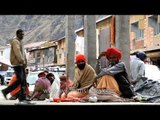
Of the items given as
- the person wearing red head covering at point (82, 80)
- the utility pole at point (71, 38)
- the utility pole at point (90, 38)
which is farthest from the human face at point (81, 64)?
the utility pole at point (71, 38)

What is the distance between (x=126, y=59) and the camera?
13.8m

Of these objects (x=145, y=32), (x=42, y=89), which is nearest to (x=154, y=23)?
(x=145, y=32)

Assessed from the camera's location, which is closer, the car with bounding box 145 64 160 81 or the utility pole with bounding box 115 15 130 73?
the car with bounding box 145 64 160 81

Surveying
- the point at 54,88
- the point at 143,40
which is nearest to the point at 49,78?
the point at 54,88

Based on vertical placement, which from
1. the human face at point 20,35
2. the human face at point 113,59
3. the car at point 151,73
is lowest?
the car at point 151,73

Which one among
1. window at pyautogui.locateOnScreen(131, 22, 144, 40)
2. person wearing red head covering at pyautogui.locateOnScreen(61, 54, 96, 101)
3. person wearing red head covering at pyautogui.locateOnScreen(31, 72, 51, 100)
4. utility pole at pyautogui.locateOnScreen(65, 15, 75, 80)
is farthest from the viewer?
window at pyautogui.locateOnScreen(131, 22, 144, 40)

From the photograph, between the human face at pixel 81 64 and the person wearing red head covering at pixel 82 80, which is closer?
the person wearing red head covering at pixel 82 80

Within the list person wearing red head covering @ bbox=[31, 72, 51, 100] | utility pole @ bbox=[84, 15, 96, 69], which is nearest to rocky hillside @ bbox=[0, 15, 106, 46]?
utility pole @ bbox=[84, 15, 96, 69]

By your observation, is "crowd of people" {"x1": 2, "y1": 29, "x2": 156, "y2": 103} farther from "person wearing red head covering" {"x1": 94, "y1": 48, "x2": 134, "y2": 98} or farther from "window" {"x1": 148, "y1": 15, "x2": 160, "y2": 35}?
"window" {"x1": 148, "y1": 15, "x2": 160, "y2": 35}

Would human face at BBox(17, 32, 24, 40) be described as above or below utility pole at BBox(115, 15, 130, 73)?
below

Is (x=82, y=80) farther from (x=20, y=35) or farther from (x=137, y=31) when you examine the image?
(x=137, y=31)

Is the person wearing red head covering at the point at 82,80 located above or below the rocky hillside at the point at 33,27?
below

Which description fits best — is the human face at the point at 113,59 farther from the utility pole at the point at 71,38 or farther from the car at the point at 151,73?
the utility pole at the point at 71,38
